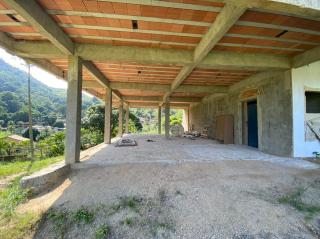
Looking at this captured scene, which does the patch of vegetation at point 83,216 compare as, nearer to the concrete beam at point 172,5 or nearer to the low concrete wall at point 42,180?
the low concrete wall at point 42,180

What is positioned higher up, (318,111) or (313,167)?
(318,111)

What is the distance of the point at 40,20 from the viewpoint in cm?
375

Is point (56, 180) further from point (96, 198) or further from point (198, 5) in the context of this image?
point (198, 5)

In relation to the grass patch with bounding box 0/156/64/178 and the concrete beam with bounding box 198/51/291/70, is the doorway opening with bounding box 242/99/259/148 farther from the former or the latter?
the grass patch with bounding box 0/156/64/178

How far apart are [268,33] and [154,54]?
10.2 ft

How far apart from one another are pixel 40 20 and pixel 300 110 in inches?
315

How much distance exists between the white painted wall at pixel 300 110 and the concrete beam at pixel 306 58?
38cm

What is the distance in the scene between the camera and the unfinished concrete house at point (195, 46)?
3695 millimetres

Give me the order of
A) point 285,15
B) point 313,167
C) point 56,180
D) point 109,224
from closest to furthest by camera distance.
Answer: point 109,224 < point 285,15 < point 56,180 < point 313,167

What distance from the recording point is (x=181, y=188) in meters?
4.12

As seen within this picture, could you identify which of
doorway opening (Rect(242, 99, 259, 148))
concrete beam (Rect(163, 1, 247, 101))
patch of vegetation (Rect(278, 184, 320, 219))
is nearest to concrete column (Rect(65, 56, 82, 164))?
concrete beam (Rect(163, 1, 247, 101))

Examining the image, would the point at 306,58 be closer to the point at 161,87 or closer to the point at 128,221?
the point at 128,221

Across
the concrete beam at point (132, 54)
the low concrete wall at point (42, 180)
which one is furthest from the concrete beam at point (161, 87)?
the low concrete wall at point (42, 180)

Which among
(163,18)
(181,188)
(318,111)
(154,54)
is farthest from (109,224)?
(318,111)
